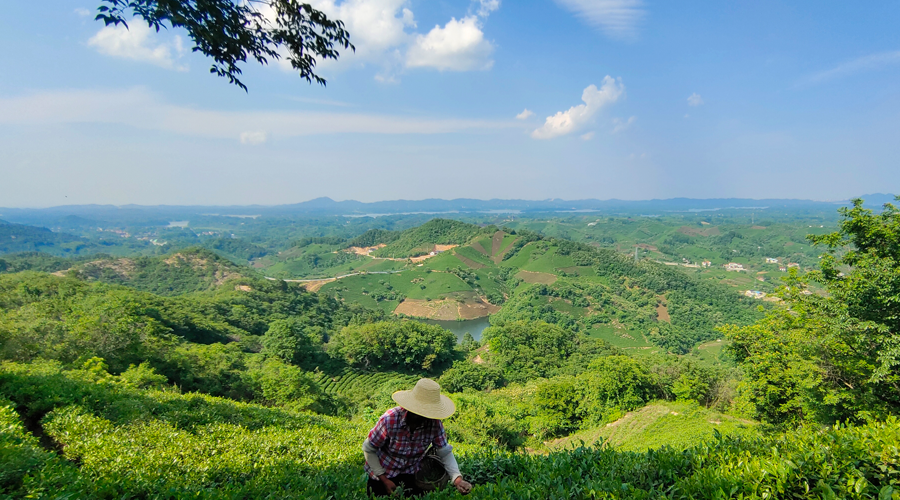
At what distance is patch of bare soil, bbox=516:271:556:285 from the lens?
8438 centimetres

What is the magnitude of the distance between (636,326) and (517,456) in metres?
67.3

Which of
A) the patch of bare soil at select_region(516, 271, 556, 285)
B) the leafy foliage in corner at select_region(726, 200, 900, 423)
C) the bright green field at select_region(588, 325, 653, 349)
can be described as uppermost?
the leafy foliage in corner at select_region(726, 200, 900, 423)

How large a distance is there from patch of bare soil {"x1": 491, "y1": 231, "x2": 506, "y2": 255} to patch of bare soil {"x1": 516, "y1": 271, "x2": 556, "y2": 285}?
19.5 metres

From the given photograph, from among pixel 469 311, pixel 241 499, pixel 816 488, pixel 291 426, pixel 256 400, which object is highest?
pixel 816 488

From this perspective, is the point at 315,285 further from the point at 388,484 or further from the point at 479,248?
the point at 388,484

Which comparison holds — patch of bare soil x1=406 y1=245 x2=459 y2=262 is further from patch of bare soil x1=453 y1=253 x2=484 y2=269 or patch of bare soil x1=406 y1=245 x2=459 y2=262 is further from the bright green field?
the bright green field

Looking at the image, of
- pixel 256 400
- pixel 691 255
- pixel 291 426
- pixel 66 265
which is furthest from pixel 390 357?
pixel 691 255

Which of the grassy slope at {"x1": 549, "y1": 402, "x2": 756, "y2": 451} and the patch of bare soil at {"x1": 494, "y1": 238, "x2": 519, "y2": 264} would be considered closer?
the grassy slope at {"x1": 549, "y1": 402, "x2": 756, "y2": 451}

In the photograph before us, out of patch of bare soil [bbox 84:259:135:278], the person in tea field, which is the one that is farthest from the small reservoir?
the person in tea field

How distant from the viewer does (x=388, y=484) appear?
351 cm

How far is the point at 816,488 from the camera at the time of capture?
295cm

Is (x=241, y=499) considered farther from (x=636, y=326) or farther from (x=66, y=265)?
(x=66, y=265)

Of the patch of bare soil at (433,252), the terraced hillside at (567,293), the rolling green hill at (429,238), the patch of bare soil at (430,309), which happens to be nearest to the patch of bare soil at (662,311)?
the terraced hillside at (567,293)

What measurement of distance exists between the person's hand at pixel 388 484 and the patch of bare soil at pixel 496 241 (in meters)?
109
